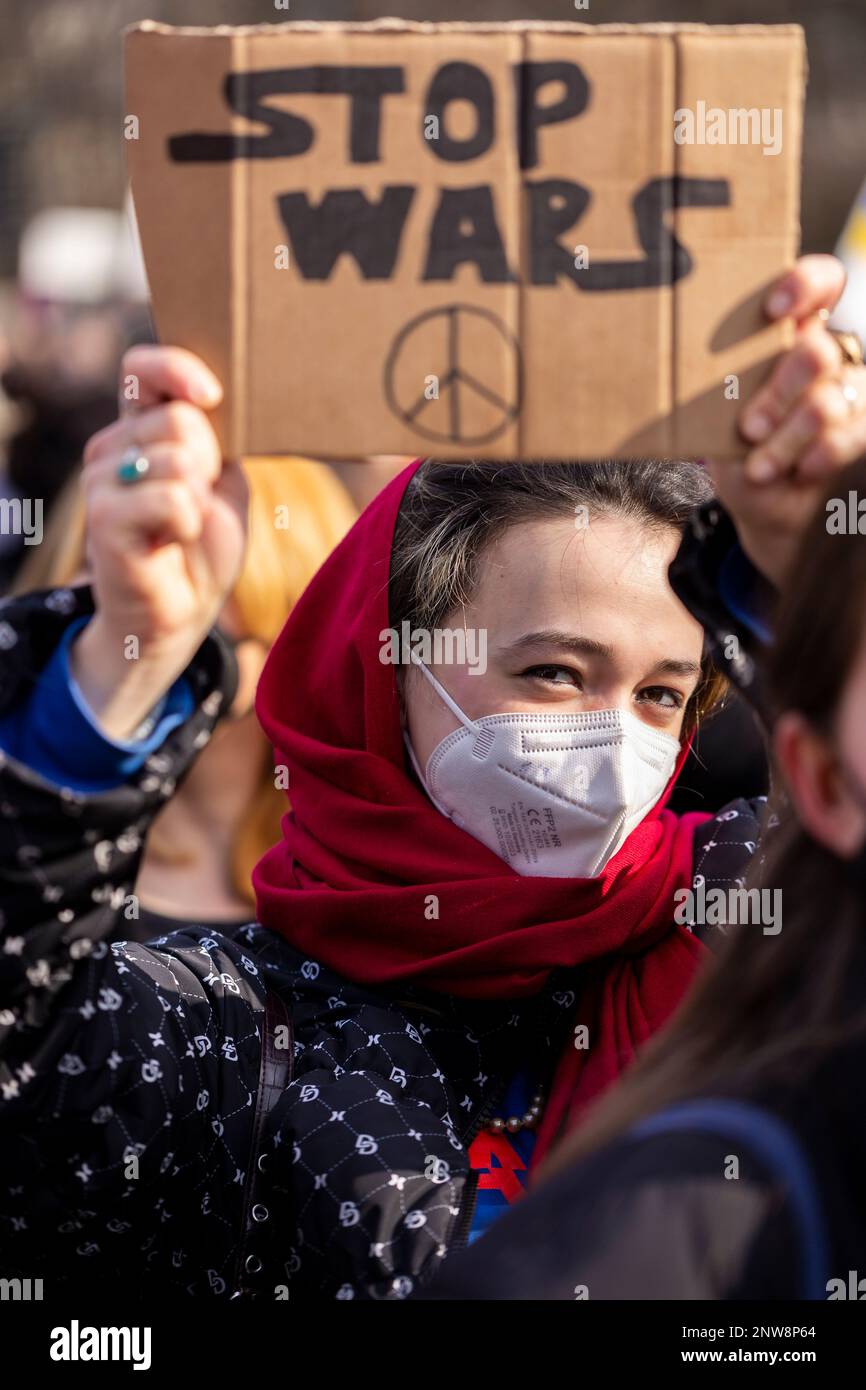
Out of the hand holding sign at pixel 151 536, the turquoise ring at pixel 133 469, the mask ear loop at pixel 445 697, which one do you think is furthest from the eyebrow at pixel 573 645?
the turquoise ring at pixel 133 469

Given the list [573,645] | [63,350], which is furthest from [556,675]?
[63,350]

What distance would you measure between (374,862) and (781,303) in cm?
91

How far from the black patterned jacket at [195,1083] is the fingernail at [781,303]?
68 centimetres

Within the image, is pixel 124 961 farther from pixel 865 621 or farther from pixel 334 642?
pixel 865 621

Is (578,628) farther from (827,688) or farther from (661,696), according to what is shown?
(827,688)

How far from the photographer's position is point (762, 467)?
5.81ft

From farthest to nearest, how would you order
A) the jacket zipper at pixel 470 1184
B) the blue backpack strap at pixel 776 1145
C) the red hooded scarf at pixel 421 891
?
the red hooded scarf at pixel 421 891, the jacket zipper at pixel 470 1184, the blue backpack strap at pixel 776 1145

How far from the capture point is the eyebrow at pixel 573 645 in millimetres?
2195

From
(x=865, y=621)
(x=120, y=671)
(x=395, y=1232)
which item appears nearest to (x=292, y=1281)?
(x=395, y=1232)

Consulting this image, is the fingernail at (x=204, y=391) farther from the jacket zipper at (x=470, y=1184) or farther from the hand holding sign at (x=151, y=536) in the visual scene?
the jacket zipper at (x=470, y=1184)

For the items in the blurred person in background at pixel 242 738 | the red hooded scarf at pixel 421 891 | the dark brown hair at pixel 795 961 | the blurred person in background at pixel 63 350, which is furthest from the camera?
the blurred person in background at pixel 63 350

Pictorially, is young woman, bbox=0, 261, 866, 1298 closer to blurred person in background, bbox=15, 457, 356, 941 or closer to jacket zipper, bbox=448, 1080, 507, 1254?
jacket zipper, bbox=448, 1080, 507, 1254

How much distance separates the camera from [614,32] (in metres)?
1.75

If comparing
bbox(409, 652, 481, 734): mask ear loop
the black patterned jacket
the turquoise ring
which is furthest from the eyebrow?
the turquoise ring
